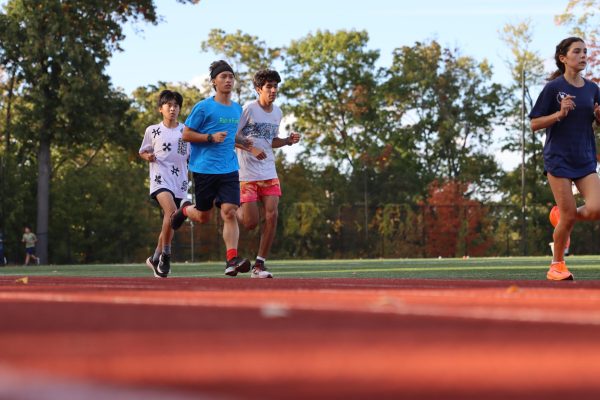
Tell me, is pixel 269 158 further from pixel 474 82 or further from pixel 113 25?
pixel 474 82

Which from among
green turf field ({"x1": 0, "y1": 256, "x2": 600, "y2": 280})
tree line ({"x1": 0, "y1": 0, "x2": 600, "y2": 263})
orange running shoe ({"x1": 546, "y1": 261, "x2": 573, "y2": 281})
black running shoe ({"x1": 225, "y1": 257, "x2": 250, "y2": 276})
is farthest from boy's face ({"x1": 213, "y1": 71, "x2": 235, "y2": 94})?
tree line ({"x1": 0, "y1": 0, "x2": 600, "y2": 263})

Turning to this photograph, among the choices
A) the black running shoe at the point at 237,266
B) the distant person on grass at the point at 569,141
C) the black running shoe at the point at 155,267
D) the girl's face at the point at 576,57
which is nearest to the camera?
the distant person on grass at the point at 569,141

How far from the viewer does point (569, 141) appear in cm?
1016

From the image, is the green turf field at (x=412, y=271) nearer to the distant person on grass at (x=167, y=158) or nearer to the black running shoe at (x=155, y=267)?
the black running shoe at (x=155, y=267)

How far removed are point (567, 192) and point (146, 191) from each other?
42107 mm

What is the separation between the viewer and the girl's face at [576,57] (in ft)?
33.5

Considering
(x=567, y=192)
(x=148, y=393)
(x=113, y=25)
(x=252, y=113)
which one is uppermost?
(x=113, y=25)

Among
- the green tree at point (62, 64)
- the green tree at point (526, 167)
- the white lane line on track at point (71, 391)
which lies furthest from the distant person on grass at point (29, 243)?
the white lane line on track at point (71, 391)

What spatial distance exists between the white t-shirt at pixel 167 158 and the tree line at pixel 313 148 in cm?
2850

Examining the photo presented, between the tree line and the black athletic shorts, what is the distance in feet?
97.7

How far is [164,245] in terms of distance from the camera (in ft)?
44.0

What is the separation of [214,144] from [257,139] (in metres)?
0.61

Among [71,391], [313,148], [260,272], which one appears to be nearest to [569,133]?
[260,272]

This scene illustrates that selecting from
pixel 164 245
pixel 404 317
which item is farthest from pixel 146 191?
pixel 404 317
